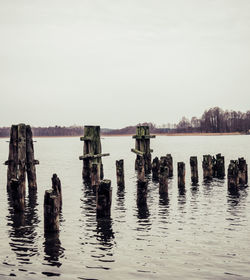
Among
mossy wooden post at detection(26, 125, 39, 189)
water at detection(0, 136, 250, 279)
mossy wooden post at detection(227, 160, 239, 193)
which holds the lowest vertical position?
water at detection(0, 136, 250, 279)

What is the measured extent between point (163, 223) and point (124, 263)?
4384 mm

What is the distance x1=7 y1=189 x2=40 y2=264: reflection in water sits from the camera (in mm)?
11430

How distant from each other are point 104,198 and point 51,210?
232cm

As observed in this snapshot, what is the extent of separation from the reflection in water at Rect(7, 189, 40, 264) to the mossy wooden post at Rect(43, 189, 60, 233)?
53 centimetres

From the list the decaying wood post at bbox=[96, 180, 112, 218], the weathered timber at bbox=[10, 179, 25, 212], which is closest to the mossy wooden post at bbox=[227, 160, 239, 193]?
the decaying wood post at bbox=[96, 180, 112, 218]

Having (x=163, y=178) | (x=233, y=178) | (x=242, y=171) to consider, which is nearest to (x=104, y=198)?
(x=163, y=178)

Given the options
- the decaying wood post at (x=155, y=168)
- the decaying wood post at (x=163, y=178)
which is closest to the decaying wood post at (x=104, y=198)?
the decaying wood post at (x=163, y=178)

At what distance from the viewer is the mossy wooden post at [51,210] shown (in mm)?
12414

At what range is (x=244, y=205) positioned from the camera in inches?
720

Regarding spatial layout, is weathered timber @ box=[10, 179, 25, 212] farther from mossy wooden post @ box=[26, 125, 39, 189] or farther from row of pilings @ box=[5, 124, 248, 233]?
mossy wooden post @ box=[26, 125, 39, 189]

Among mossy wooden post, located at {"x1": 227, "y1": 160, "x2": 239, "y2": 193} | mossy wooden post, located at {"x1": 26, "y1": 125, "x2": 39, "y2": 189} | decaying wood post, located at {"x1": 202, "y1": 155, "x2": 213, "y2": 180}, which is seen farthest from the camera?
decaying wood post, located at {"x1": 202, "y1": 155, "x2": 213, "y2": 180}

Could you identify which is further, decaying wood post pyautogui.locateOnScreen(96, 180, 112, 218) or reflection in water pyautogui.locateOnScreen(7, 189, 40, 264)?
decaying wood post pyautogui.locateOnScreen(96, 180, 112, 218)

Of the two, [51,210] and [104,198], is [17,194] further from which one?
[51,210]

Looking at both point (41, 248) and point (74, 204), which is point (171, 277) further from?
point (74, 204)
